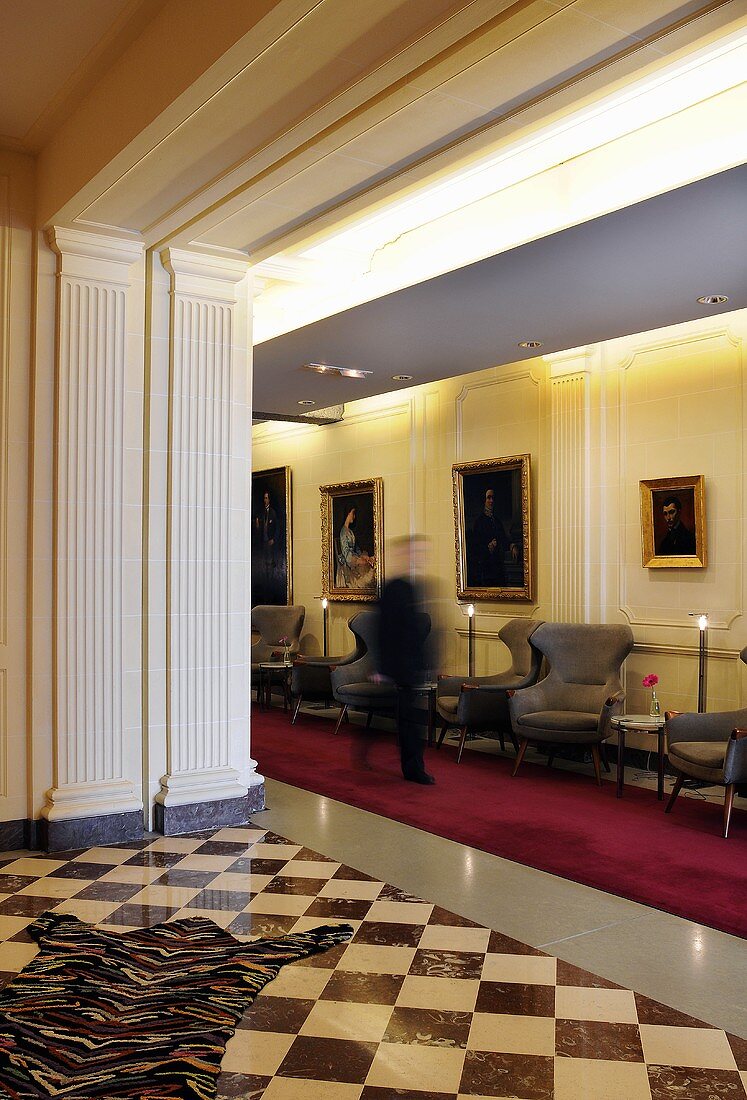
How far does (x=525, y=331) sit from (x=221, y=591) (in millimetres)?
3026

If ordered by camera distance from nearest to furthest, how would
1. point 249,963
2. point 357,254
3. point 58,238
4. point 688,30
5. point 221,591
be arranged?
point 688,30
point 249,963
point 58,238
point 221,591
point 357,254

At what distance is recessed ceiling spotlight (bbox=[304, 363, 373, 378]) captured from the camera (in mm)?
8302

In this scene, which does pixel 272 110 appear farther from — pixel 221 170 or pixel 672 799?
pixel 672 799

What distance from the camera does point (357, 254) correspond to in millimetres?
6734

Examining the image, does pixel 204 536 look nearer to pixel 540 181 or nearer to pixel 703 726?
pixel 540 181

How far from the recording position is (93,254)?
17.7 ft

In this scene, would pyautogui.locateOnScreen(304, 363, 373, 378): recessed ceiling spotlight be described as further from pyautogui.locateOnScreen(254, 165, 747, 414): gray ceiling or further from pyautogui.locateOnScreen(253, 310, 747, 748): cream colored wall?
pyautogui.locateOnScreen(253, 310, 747, 748): cream colored wall

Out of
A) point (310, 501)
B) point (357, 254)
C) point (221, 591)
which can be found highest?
point (357, 254)

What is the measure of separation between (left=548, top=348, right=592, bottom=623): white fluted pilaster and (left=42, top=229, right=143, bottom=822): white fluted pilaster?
164 inches

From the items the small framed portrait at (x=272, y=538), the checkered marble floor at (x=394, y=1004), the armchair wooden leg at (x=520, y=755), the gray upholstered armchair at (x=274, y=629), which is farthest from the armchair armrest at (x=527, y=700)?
the small framed portrait at (x=272, y=538)

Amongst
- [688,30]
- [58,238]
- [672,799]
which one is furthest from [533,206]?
[672,799]

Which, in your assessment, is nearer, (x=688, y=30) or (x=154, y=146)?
(x=688, y=30)

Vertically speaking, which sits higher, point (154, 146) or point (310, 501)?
point (154, 146)

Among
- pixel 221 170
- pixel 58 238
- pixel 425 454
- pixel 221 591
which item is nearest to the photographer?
pixel 221 170
